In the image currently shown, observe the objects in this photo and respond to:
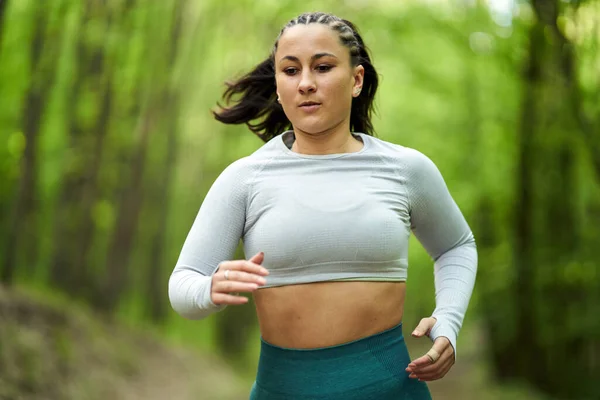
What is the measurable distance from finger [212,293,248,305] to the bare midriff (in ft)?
0.94

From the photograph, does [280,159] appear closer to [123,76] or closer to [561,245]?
[561,245]

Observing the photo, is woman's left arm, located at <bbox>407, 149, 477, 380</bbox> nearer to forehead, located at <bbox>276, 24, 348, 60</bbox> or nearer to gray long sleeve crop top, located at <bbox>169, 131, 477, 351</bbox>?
gray long sleeve crop top, located at <bbox>169, 131, 477, 351</bbox>

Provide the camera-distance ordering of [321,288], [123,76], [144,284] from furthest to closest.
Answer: [144,284] < [123,76] < [321,288]

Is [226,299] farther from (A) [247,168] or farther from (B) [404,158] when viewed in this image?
(B) [404,158]

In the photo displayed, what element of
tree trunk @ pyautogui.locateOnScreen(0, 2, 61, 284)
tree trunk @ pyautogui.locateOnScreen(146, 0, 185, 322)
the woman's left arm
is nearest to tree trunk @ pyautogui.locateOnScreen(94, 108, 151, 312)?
tree trunk @ pyautogui.locateOnScreen(146, 0, 185, 322)

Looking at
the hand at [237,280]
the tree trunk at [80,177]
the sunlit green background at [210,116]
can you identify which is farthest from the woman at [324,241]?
the tree trunk at [80,177]

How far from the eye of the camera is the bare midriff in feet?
7.66

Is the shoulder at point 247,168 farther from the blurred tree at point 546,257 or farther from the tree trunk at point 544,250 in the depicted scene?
the tree trunk at point 544,250

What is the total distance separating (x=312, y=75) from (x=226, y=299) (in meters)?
0.76

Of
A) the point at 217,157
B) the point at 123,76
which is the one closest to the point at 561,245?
the point at 123,76

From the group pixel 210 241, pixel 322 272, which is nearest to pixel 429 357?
pixel 322 272

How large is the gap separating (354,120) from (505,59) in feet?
24.9

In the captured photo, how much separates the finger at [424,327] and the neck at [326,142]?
595mm

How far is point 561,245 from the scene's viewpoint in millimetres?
10984
